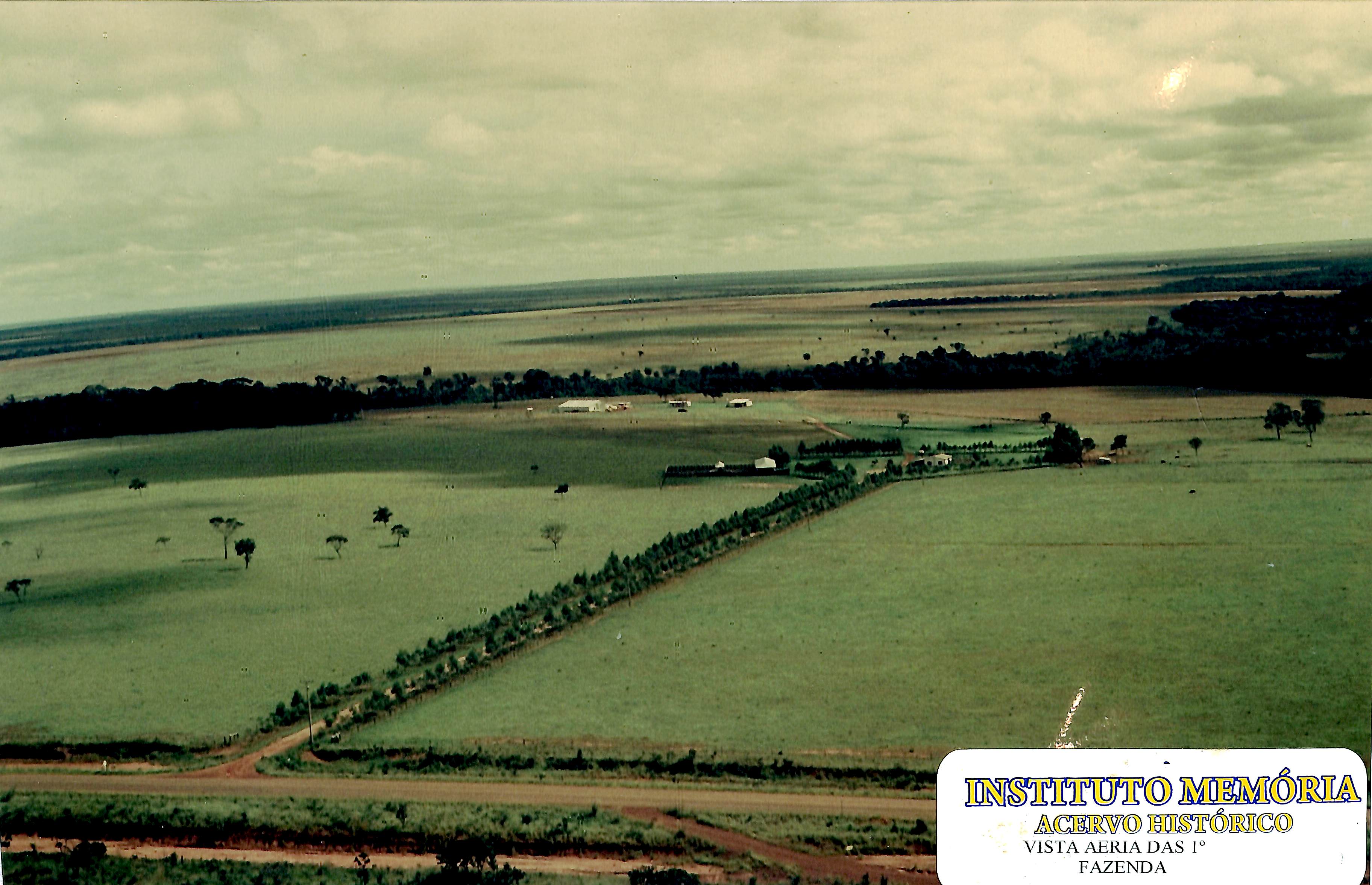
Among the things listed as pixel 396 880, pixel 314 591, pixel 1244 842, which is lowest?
pixel 396 880

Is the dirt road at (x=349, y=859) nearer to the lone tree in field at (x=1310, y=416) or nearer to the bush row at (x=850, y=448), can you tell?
the bush row at (x=850, y=448)

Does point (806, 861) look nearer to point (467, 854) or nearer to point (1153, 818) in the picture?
point (1153, 818)

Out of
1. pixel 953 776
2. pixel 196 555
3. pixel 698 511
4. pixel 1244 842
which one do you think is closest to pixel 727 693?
pixel 953 776

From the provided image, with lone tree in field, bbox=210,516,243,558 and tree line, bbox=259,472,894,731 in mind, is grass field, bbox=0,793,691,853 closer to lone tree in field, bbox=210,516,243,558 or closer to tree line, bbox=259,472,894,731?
tree line, bbox=259,472,894,731

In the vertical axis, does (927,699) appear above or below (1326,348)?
below

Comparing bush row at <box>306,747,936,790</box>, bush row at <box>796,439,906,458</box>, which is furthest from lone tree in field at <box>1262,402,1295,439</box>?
bush row at <box>306,747,936,790</box>

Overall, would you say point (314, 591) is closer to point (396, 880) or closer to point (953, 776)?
point (396, 880)
